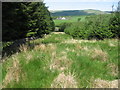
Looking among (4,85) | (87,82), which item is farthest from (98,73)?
(4,85)

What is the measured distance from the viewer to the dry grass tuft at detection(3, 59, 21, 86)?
13.6 ft

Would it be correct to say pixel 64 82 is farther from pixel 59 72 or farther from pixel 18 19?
pixel 18 19

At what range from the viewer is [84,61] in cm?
536

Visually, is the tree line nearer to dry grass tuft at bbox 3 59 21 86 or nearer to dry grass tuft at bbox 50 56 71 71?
dry grass tuft at bbox 3 59 21 86

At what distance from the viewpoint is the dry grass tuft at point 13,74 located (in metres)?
4.14

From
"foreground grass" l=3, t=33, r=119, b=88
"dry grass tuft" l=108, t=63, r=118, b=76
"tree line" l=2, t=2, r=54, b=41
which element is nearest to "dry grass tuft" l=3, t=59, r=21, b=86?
"foreground grass" l=3, t=33, r=119, b=88

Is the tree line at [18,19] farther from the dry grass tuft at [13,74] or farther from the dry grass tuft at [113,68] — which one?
the dry grass tuft at [113,68]

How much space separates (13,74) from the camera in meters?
4.35

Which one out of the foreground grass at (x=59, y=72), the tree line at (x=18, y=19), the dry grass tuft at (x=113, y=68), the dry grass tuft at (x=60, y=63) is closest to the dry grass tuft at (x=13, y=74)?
the foreground grass at (x=59, y=72)

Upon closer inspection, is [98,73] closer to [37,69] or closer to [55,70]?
[55,70]

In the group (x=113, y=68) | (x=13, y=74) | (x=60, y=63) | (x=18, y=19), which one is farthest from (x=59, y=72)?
(x=18, y=19)

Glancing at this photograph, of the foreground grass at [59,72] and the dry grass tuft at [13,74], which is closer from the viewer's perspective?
the foreground grass at [59,72]

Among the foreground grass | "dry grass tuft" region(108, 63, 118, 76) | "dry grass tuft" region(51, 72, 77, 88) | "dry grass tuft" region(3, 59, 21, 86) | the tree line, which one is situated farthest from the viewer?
the tree line

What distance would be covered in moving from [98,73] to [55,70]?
1.37 m
